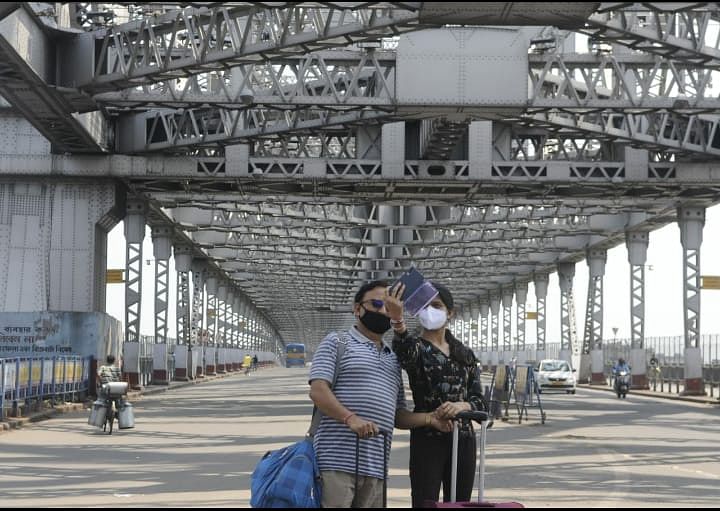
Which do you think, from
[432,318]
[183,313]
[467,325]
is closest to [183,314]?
[183,313]

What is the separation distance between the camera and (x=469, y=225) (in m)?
53.2

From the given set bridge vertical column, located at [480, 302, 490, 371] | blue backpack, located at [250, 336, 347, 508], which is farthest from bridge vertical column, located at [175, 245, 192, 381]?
blue backpack, located at [250, 336, 347, 508]

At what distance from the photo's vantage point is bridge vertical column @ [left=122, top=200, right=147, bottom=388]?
43969mm

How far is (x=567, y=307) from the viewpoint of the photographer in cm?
7694

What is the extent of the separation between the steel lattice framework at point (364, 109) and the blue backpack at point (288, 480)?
45.2ft

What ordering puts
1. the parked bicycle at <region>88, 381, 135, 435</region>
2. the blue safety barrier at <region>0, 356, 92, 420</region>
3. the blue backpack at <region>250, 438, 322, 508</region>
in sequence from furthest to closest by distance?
1. the blue safety barrier at <region>0, 356, 92, 420</region>
2. the parked bicycle at <region>88, 381, 135, 435</region>
3. the blue backpack at <region>250, 438, 322, 508</region>

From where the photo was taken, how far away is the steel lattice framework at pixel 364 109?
24141mm

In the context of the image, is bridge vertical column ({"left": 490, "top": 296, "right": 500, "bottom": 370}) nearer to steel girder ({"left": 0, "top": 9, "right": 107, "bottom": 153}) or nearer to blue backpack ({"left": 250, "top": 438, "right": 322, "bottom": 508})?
steel girder ({"left": 0, "top": 9, "right": 107, "bottom": 153})

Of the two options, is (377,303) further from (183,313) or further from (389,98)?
(183,313)

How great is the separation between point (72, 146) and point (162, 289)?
26.4 m

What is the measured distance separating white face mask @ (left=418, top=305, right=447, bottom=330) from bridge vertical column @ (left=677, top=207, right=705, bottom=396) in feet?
134

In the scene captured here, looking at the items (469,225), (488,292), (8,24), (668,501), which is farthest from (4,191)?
(488,292)

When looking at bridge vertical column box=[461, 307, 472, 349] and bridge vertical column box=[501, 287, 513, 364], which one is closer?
bridge vertical column box=[501, 287, 513, 364]

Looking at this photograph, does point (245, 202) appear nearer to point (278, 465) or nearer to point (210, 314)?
point (278, 465)
